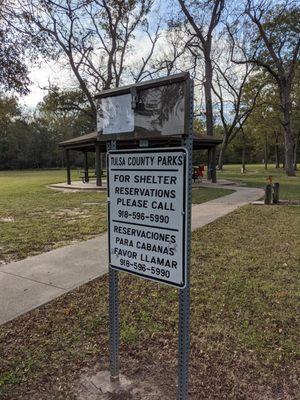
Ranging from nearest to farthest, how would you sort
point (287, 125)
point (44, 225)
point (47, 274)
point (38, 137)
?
point (47, 274) < point (44, 225) < point (287, 125) < point (38, 137)

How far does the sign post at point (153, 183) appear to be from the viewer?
185 centimetres

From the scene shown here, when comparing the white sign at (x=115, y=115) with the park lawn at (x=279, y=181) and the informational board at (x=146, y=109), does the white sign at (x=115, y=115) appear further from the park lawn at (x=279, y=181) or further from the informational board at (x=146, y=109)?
the park lawn at (x=279, y=181)

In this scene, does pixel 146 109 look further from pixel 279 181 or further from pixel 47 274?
pixel 279 181

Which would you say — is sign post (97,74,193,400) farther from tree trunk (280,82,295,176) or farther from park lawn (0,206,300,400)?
tree trunk (280,82,295,176)

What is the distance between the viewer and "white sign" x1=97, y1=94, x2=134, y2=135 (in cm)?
206

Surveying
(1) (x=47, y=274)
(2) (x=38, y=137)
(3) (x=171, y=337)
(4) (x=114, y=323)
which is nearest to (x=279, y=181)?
(1) (x=47, y=274)

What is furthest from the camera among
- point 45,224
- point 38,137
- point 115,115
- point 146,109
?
point 38,137

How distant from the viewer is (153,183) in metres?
2.00

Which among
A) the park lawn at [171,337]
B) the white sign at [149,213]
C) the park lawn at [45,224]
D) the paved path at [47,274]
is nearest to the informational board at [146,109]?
the white sign at [149,213]

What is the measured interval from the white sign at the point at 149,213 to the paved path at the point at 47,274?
1.78 metres

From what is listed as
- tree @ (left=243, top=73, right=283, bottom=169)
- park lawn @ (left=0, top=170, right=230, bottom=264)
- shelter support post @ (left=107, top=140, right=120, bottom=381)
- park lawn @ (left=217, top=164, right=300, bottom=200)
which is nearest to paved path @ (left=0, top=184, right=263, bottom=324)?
park lawn @ (left=0, top=170, right=230, bottom=264)

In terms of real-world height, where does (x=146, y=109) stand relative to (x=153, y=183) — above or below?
above

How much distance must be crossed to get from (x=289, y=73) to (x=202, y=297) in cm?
2501

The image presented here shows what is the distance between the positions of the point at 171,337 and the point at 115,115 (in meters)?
1.92
